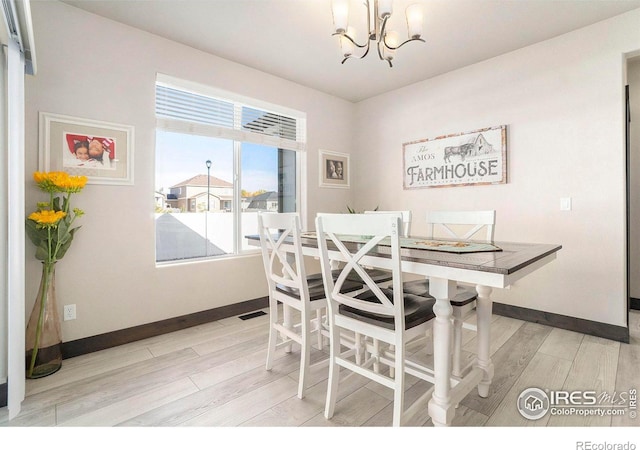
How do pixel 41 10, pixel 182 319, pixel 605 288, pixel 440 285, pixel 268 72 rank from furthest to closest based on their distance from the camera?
1. pixel 268 72
2. pixel 182 319
3. pixel 605 288
4. pixel 41 10
5. pixel 440 285

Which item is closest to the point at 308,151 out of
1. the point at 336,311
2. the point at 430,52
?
the point at 430,52

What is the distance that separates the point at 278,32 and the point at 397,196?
2267mm

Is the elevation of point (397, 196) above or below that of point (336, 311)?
above

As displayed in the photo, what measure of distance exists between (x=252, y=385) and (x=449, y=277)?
54.1 inches

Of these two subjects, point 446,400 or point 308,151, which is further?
point 308,151

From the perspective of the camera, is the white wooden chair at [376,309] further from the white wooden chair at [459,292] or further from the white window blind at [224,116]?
the white window blind at [224,116]

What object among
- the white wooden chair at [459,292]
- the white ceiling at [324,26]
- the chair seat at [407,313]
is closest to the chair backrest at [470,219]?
the white wooden chair at [459,292]

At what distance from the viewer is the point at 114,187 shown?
7.91ft

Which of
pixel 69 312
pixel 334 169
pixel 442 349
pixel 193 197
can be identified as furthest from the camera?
pixel 334 169

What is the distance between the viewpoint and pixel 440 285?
1365 mm

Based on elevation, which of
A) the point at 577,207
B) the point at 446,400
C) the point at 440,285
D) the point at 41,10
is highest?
the point at 41,10

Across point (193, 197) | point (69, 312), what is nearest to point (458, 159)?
point (193, 197)

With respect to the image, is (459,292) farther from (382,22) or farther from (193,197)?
(193,197)
